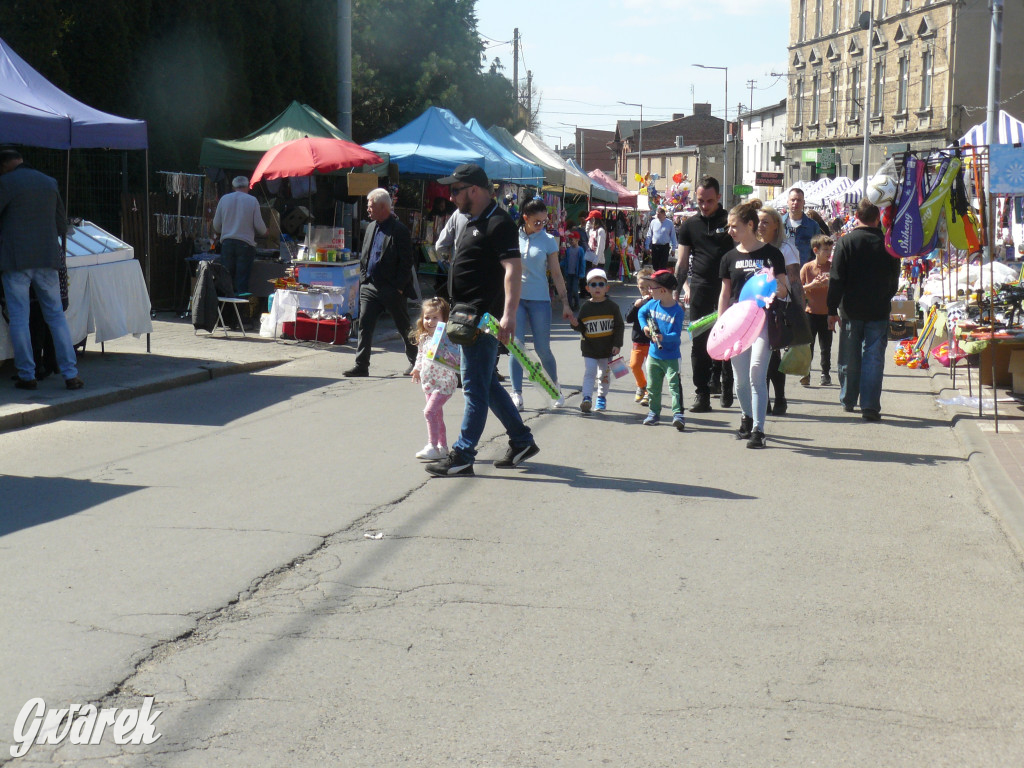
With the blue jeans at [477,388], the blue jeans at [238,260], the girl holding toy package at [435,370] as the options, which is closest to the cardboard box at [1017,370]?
the blue jeans at [477,388]

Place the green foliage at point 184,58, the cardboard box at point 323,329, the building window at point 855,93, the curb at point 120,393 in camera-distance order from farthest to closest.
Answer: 1. the building window at point 855,93
2. the green foliage at point 184,58
3. the cardboard box at point 323,329
4. the curb at point 120,393

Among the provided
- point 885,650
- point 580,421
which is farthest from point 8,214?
point 885,650

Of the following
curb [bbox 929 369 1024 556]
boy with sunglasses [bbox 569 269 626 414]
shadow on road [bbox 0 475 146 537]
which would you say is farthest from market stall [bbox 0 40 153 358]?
curb [bbox 929 369 1024 556]

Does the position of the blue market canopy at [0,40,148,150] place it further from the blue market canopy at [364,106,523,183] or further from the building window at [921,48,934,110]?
the building window at [921,48,934,110]

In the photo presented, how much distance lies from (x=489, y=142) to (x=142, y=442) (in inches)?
589

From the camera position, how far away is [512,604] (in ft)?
A: 16.2

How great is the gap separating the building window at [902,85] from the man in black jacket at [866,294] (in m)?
45.1

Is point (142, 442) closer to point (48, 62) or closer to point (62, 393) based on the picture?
point (62, 393)

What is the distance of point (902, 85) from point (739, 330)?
159 feet

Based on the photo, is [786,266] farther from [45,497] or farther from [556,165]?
[556,165]

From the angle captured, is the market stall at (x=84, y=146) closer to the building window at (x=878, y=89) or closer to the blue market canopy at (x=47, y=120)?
the blue market canopy at (x=47, y=120)

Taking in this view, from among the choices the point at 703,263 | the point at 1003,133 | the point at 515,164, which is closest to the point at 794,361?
the point at 703,263

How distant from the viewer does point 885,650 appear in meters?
4.48

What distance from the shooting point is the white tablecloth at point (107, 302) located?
11680mm
